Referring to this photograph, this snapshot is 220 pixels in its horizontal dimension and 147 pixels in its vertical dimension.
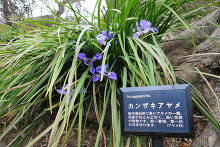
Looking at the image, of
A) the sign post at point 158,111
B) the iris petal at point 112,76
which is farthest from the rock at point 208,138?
the iris petal at point 112,76

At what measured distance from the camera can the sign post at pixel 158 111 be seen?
2.11 ft

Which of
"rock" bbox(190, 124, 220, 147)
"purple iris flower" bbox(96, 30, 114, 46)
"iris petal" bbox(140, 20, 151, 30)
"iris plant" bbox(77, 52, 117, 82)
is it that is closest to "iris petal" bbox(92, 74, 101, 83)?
"iris plant" bbox(77, 52, 117, 82)

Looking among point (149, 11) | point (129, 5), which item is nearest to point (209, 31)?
point (149, 11)

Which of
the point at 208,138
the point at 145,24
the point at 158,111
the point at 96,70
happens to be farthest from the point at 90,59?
the point at 208,138

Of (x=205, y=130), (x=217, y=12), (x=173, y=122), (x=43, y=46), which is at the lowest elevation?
(x=205, y=130)

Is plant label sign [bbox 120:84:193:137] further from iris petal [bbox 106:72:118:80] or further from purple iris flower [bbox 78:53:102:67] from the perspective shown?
purple iris flower [bbox 78:53:102:67]

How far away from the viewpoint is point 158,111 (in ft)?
2.22

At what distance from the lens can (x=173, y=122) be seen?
0.65 m

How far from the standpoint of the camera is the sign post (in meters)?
0.64

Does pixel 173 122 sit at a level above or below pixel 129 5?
below

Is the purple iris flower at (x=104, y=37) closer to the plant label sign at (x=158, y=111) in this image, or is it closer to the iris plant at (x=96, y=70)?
the iris plant at (x=96, y=70)

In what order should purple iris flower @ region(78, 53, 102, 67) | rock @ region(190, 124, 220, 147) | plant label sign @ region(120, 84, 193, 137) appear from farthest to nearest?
purple iris flower @ region(78, 53, 102, 67) → rock @ region(190, 124, 220, 147) → plant label sign @ region(120, 84, 193, 137)

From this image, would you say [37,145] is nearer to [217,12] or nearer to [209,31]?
[209,31]

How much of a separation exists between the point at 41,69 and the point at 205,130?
973 millimetres
